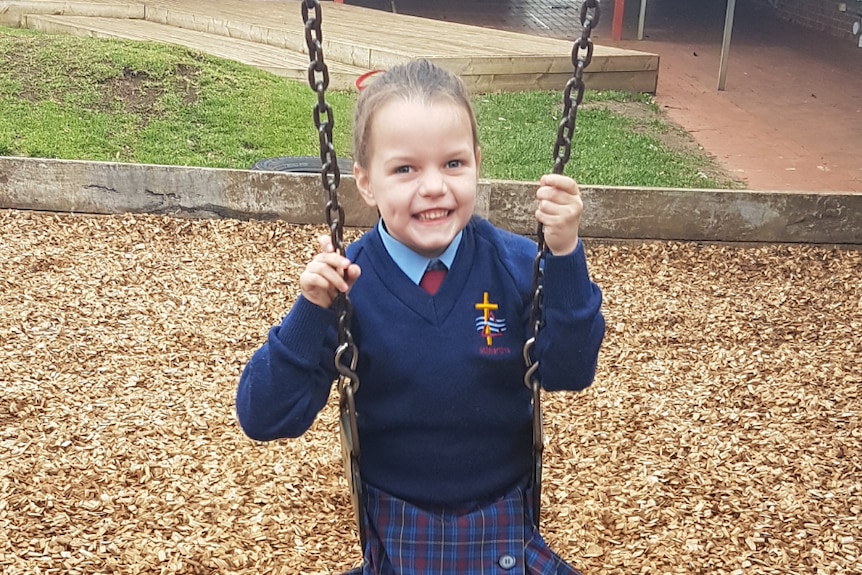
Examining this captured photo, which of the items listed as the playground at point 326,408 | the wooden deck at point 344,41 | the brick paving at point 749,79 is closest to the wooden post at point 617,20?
the brick paving at point 749,79

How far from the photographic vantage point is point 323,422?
3445 mm

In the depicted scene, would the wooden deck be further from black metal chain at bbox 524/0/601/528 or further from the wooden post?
black metal chain at bbox 524/0/601/528

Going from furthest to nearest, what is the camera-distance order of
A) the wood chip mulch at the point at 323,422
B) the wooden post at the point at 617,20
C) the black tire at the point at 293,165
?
the wooden post at the point at 617,20 < the black tire at the point at 293,165 < the wood chip mulch at the point at 323,422

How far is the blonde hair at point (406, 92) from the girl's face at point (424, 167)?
15 millimetres

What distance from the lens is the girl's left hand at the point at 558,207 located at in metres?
1.62

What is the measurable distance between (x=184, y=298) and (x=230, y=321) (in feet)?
1.16

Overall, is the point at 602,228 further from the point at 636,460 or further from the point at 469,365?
the point at 469,365

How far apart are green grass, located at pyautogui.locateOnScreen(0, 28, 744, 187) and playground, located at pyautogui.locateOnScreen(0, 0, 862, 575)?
923mm

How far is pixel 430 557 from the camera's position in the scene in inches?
70.1

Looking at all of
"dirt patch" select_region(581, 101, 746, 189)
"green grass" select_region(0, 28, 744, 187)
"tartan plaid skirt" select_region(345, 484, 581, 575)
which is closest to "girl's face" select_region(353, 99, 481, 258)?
"tartan plaid skirt" select_region(345, 484, 581, 575)

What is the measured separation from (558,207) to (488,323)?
0.88 feet

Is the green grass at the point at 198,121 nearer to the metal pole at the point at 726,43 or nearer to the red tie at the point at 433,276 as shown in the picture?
the metal pole at the point at 726,43

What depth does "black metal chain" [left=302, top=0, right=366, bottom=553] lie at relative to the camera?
5.23 feet

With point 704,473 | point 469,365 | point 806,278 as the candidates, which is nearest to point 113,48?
point 806,278
